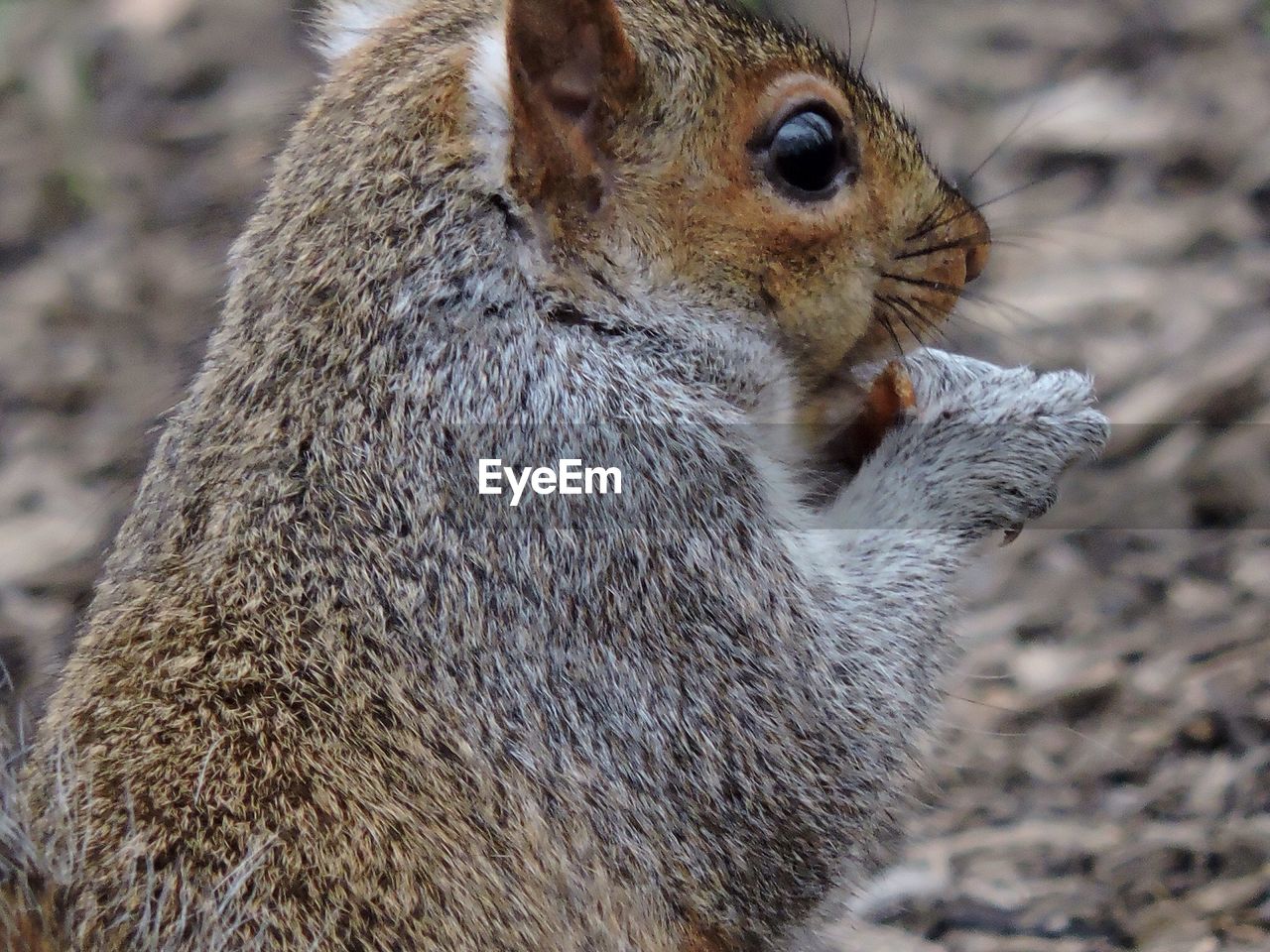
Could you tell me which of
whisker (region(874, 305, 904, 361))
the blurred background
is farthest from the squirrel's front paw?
the blurred background

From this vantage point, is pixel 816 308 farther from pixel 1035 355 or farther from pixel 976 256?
pixel 1035 355

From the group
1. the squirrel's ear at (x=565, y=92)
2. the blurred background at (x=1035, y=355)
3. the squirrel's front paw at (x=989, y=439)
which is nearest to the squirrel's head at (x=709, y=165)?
the squirrel's ear at (x=565, y=92)

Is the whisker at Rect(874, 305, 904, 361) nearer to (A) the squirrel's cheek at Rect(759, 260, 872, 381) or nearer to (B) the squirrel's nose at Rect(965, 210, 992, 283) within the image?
(A) the squirrel's cheek at Rect(759, 260, 872, 381)

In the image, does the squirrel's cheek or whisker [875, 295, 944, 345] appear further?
whisker [875, 295, 944, 345]

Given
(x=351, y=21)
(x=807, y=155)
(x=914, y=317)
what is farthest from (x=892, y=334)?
(x=351, y=21)

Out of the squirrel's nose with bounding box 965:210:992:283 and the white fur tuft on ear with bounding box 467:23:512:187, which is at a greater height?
the squirrel's nose with bounding box 965:210:992:283

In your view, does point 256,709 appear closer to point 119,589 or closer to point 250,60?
point 119,589

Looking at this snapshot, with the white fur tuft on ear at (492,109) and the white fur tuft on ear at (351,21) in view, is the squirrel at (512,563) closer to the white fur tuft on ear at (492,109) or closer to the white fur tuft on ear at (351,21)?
the white fur tuft on ear at (492,109)
